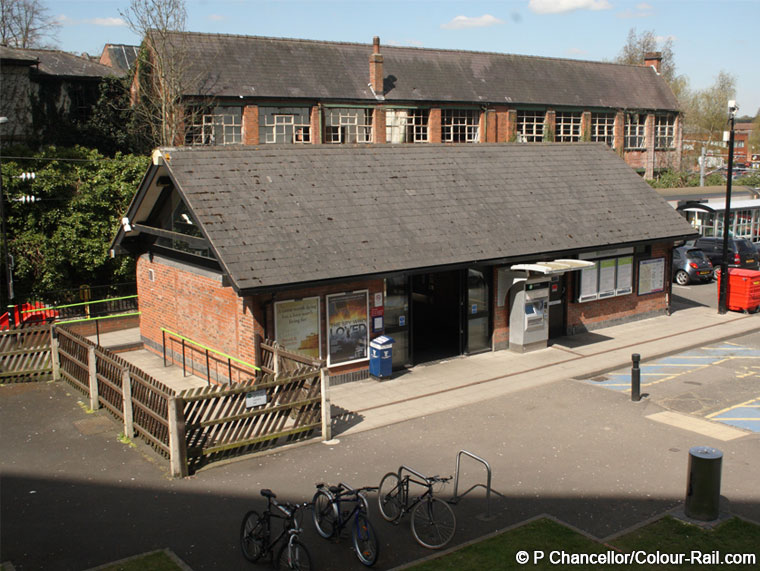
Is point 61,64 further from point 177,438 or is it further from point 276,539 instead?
point 276,539

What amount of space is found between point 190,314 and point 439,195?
708cm

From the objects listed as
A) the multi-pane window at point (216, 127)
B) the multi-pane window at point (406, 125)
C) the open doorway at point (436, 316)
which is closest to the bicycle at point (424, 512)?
the open doorway at point (436, 316)

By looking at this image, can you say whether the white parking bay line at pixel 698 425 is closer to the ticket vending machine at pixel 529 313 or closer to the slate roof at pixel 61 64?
the ticket vending machine at pixel 529 313

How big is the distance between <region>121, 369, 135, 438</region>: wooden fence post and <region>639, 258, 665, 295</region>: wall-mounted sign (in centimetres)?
1548

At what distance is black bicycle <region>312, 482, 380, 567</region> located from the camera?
8.45 metres

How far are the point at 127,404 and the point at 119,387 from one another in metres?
0.86

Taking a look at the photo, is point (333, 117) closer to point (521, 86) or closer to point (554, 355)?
point (521, 86)

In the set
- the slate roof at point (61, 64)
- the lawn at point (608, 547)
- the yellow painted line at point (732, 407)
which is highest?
the slate roof at point (61, 64)

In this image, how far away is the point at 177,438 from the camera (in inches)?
440

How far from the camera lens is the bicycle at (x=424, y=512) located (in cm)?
898

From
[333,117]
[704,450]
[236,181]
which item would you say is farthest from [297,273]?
[333,117]

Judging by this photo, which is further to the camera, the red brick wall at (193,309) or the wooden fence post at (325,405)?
the red brick wall at (193,309)

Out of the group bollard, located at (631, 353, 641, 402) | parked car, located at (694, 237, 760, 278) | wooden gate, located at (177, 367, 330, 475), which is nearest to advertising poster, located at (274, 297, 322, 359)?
wooden gate, located at (177, 367, 330, 475)

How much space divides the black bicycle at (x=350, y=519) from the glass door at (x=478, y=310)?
9.74m
